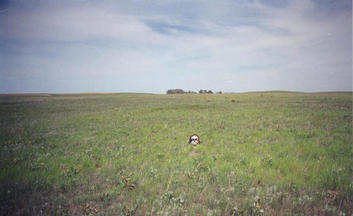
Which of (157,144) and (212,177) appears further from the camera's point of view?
(157,144)

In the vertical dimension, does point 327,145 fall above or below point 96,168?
above

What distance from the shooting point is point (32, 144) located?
35.1 feet

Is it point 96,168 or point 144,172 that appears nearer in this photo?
point 144,172

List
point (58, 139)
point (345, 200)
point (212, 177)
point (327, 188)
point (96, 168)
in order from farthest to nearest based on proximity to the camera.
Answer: point (58, 139)
point (96, 168)
point (212, 177)
point (327, 188)
point (345, 200)

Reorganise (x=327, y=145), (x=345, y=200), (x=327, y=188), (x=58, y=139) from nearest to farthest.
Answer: (x=345, y=200), (x=327, y=188), (x=327, y=145), (x=58, y=139)

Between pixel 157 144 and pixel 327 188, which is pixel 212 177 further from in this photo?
pixel 157 144

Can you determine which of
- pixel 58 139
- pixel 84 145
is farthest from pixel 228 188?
pixel 58 139

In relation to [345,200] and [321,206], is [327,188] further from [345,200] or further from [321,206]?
[321,206]

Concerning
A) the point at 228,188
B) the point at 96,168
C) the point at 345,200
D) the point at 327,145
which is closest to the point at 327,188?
the point at 345,200

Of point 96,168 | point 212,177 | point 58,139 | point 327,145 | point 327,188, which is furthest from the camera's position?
point 58,139

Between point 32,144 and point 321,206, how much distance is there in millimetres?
15243

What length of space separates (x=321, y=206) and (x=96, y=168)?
27.2 feet

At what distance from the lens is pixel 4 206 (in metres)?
4.32

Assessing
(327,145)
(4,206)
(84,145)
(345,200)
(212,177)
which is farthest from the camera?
(84,145)
